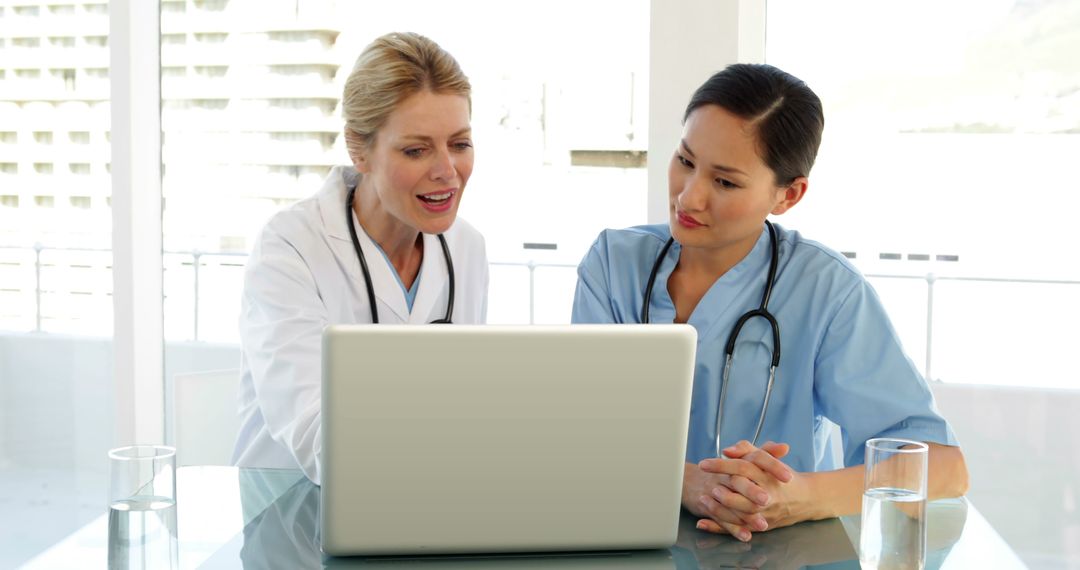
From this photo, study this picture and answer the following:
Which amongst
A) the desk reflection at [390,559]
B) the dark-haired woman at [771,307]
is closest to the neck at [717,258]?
the dark-haired woman at [771,307]

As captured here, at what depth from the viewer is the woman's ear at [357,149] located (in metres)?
1.75

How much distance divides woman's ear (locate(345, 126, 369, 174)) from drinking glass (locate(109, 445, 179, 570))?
90 cm

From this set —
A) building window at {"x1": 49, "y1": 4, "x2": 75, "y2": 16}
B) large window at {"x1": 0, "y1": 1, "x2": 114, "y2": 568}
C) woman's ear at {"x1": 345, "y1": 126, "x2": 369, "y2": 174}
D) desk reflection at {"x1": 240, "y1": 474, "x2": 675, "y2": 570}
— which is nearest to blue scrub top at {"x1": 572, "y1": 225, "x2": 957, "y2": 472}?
woman's ear at {"x1": 345, "y1": 126, "x2": 369, "y2": 174}

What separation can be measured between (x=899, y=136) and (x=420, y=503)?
5.83 feet

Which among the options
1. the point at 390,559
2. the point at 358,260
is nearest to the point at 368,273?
the point at 358,260

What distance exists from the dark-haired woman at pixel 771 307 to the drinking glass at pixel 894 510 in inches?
20.5

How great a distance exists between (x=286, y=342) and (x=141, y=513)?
0.64m

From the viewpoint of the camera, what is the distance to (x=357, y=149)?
176 centimetres

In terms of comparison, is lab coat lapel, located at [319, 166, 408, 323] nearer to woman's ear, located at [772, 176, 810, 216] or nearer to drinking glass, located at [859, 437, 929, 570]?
woman's ear, located at [772, 176, 810, 216]

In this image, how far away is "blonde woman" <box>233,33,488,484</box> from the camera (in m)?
1.63

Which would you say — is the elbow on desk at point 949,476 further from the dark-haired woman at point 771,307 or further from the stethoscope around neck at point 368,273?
the stethoscope around neck at point 368,273

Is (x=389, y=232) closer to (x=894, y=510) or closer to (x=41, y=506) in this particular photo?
(x=894, y=510)

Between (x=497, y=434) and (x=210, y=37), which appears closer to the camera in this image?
(x=497, y=434)

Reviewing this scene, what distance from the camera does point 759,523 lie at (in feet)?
3.76
